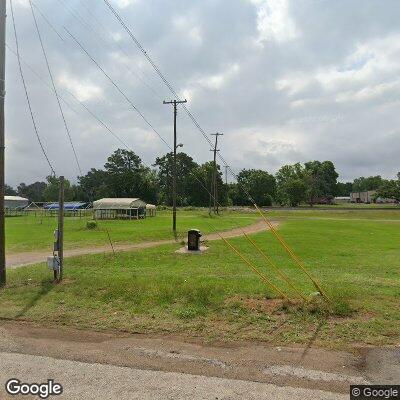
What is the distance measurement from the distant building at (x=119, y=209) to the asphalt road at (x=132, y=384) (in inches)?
1969

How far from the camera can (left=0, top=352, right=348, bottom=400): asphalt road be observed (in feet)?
14.2

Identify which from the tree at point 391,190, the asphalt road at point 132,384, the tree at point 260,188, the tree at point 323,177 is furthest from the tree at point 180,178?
the asphalt road at point 132,384

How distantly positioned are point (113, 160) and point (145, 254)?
101140 mm

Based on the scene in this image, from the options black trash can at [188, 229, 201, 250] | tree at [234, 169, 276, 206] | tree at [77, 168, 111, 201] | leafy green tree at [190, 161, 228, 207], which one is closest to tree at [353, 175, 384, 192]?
tree at [234, 169, 276, 206]

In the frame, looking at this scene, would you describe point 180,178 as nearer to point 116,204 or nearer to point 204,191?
point 204,191

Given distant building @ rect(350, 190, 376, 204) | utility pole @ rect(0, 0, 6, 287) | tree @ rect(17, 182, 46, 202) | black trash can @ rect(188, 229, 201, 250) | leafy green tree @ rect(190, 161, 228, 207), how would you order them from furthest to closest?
distant building @ rect(350, 190, 376, 204) → tree @ rect(17, 182, 46, 202) → leafy green tree @ rect(190, 161, 228, 207) → black trash can @ rect(188, 229, 201, 250) → utility pole @ rect(0, 0, 6, 287)

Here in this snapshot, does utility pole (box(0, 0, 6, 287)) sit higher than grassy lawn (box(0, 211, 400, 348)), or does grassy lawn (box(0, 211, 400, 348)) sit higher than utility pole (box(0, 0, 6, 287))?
utility pole (box(0, 0, 6, 287))

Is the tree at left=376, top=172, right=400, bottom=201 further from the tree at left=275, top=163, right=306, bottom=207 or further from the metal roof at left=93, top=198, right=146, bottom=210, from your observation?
the metal roof at left=93, top=198, right=146, bottom=210

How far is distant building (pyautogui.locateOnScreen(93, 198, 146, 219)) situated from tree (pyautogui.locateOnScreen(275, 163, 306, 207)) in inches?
2481

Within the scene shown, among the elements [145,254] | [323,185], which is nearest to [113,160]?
[323,185]

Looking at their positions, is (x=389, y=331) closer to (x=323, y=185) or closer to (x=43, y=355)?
(x=43, y=355)

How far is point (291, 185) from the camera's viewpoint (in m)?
112

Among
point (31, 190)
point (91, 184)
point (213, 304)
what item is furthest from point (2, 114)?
point (31, 190)

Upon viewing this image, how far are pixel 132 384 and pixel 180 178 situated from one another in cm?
10423
